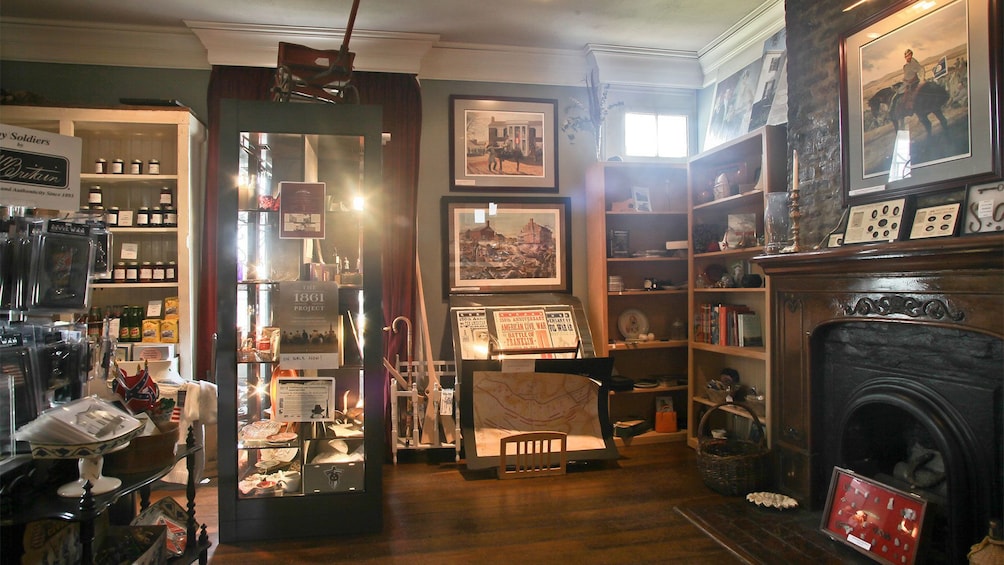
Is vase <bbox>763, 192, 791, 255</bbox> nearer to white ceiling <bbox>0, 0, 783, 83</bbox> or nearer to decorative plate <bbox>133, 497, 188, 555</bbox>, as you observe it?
white ceiling <bbox>0, 0, 783, 83</bbox>

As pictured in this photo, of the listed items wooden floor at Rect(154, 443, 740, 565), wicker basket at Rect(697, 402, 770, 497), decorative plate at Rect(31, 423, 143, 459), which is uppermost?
decorative plate at Rect(31, 423, 143, 459)

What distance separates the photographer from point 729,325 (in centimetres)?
350

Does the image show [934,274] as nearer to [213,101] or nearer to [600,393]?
[600,393]

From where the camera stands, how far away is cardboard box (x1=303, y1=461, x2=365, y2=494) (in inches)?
98.2

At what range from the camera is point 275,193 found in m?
2.50

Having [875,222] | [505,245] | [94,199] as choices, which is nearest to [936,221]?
[875,222]

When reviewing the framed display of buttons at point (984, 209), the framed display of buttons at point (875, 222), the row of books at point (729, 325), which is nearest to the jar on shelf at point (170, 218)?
the row of books at point (729, 325)

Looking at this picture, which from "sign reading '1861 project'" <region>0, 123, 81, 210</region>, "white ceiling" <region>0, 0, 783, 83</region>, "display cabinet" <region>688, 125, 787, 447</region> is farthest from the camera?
"white ceiling" <region>0, 0, 783, 83</region>

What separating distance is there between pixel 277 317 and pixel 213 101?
2.07 m

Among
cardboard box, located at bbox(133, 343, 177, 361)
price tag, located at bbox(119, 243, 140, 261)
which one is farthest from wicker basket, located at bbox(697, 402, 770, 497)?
price tag, located at bbox(119, 243, 140, 261)

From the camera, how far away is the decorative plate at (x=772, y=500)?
2703 millimetres

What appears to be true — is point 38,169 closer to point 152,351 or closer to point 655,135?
point 152,351

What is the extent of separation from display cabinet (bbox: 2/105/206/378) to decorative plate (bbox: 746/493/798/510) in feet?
11.3

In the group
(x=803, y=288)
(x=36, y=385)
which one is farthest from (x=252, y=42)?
(x=803, y=288)
